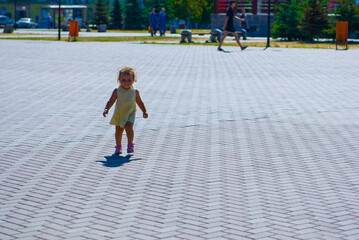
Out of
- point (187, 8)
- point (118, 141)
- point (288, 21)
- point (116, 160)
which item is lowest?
point (116, 160)

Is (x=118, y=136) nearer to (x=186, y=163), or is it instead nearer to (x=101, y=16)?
(x=186, y=163)

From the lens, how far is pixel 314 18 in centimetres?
3641

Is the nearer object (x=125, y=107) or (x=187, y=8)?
(x=125, y=107)

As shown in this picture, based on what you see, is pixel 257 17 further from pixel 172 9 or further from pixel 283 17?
pixel 172 9

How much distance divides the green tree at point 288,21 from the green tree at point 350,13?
2.46m

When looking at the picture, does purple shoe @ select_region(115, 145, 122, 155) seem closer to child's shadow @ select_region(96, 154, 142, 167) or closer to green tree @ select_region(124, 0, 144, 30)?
child's shadow @ select_region(96, 154, 142, 167)

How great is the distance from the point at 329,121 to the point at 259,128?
1.30 meters

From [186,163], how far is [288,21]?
3198 centimetres

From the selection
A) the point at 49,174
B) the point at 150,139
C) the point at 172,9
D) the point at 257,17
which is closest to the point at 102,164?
→ the point at 49,174

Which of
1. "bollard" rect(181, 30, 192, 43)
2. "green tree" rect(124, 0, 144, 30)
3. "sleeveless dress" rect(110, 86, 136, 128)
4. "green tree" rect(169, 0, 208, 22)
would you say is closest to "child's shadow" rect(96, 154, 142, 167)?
"sleeveless dress" rect(110, 86, 136, 128)

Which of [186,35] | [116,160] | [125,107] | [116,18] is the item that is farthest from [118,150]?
[116,18]

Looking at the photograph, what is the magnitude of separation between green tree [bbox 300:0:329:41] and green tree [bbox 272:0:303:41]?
109cm

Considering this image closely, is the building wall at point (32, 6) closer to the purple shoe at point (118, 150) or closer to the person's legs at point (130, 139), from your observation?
the person's legs at point (130, 139)

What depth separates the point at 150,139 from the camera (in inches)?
345
